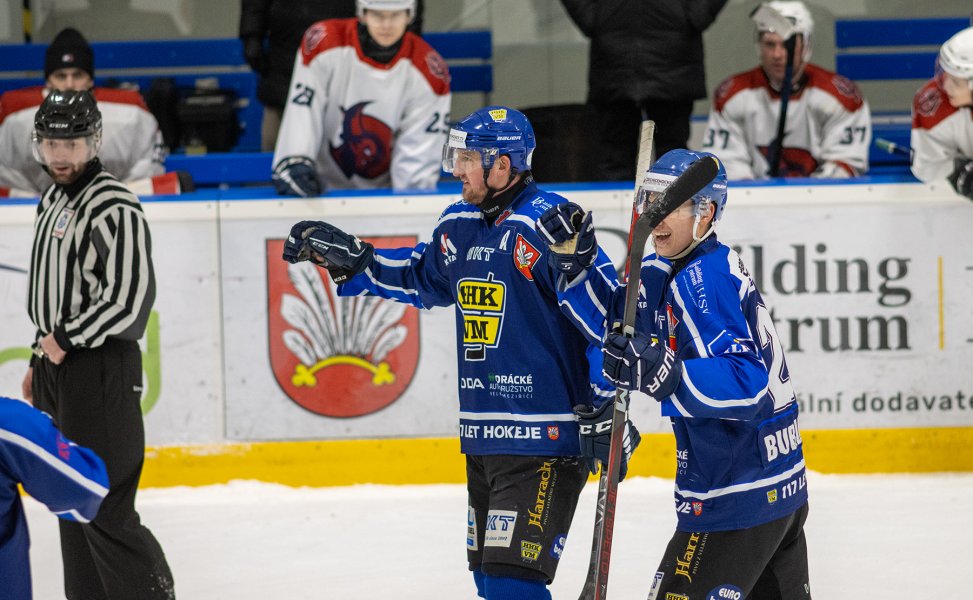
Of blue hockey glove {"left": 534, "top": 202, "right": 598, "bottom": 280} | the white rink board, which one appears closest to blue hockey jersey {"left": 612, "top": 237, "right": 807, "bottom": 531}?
blue hockey glove {"left": 534, "top": 202, "right": 598, "bottom": 280}

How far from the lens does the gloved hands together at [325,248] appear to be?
3.30m

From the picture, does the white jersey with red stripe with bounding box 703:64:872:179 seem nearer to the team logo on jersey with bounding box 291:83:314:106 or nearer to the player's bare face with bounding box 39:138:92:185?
the team logo on jersey with bounding box 291:83:314:106

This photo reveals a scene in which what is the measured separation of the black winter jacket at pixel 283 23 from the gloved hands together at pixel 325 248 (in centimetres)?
289

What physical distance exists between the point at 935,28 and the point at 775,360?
18.7ft

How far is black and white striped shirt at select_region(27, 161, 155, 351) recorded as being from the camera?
11.6 ft

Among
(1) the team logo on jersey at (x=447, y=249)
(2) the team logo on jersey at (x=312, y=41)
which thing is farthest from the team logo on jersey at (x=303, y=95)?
(1) the team logo on jersey at (x=447, y=249)

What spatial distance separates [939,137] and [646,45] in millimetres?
1175

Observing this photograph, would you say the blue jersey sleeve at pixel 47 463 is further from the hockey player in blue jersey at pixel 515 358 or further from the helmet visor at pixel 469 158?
the helmet visor at pixel 469 158

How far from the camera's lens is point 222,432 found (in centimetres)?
523

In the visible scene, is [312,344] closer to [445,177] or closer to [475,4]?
[445,177]

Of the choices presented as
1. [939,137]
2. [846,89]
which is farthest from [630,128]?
[939,137]

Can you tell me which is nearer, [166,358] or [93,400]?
[93,400]

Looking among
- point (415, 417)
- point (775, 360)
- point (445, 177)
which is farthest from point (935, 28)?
point (775, 360)

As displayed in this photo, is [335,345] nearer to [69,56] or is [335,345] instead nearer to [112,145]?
[112,145]
